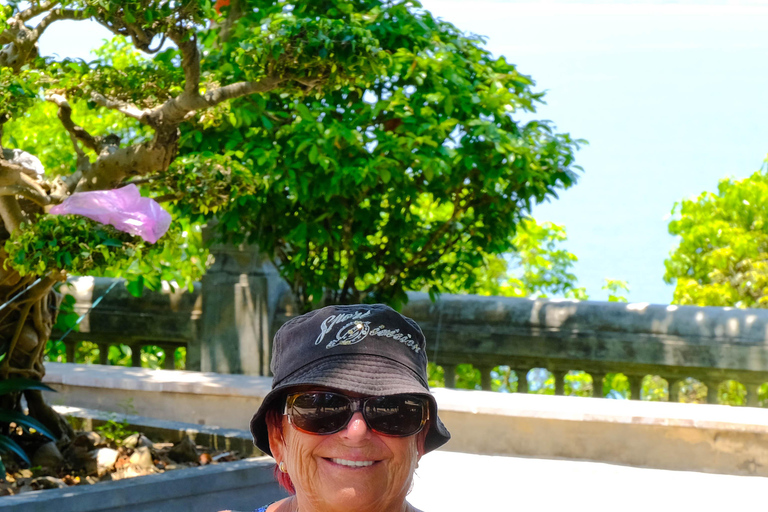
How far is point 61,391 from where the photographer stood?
5977 millimetres

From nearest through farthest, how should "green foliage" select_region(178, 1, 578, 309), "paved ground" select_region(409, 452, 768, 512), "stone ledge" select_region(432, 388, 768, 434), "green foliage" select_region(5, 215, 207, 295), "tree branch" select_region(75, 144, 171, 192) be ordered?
"green foliage" select_region(5, 215, 207, 295)
"tree branch" select_region(75, 144, 171, 192)
"paved ground" select_region(409, 452, 768, 512)
"stone ledge" select_region(432, 388, 768, 434)
"green foliage" select_region(178, 1, 578, 309)

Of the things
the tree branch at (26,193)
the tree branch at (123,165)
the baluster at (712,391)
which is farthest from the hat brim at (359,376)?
the baluster at (712,391)

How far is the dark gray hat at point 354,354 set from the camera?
1.63 m

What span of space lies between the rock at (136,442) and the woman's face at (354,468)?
3089mm

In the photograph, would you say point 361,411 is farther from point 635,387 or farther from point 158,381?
point 635,387

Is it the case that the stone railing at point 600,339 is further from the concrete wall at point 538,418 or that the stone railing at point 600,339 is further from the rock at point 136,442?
the rock at point 136,442

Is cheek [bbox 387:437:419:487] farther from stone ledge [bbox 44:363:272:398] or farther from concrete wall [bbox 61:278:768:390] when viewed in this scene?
concrete wall [bbox 61:278:768:390]

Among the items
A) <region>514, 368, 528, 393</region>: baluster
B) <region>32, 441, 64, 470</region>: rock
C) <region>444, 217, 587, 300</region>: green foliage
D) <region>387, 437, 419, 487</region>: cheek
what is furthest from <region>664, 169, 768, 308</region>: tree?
<region>387, 437, 419, 487</region>: cheek

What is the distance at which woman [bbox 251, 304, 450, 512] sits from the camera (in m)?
1.63

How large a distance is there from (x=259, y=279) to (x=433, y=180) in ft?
4.81

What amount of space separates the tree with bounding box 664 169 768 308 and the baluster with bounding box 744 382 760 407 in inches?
116

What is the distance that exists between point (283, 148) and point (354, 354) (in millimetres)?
4397

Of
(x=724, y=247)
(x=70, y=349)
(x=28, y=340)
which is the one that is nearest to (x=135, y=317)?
(x=70, y=349)

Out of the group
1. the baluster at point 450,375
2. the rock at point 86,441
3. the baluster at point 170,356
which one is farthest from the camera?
the baluster at point 170,356
